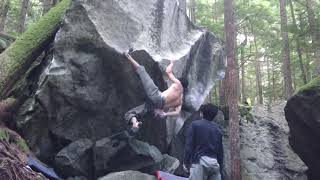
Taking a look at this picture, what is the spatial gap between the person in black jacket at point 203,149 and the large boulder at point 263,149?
5613mm

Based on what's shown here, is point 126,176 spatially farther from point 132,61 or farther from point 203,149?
point 132,61

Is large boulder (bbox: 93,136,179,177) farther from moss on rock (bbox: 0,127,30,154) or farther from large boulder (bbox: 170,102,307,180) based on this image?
large boulder (bbox: 170,102,307,180)

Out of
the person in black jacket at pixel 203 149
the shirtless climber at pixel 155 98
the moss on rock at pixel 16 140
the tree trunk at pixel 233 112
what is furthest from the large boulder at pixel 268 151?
the moss on rock at pixel 16 140

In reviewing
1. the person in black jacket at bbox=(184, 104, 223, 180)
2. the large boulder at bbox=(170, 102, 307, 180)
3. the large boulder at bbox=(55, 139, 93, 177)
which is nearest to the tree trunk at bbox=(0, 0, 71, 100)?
the large boulder at bbox=(55, 139, 93, 177)

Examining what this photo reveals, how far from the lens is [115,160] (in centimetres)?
1091

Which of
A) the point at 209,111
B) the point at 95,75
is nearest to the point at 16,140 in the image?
the point at 95,75

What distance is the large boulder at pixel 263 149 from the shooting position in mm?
14195

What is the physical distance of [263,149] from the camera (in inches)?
607

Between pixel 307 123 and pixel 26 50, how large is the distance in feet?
27.9

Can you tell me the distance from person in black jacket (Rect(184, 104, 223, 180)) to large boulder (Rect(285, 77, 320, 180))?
16.3 feet

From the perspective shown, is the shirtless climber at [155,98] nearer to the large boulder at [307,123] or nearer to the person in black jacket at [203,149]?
the person in black jacket at [203,149]

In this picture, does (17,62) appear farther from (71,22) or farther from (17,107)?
(71,22)

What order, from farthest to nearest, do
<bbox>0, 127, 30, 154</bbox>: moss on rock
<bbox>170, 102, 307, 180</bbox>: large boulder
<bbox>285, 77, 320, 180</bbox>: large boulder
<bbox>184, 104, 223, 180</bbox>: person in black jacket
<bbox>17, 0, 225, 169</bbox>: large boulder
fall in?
<bbox>170, 102, 307, 180</bbox>: large boulder, <bbox>285, 77, 320, 180</bbox>: large boulder, <bbox>17, 0, 225, 169</bbox>: large boulder, <bbox>0, 127, 30, 154</bbox>: moss on rock, <bbox>184, 104, 223, 180</bbox>: person in black jacket

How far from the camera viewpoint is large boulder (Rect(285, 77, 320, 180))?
36.9 ft
